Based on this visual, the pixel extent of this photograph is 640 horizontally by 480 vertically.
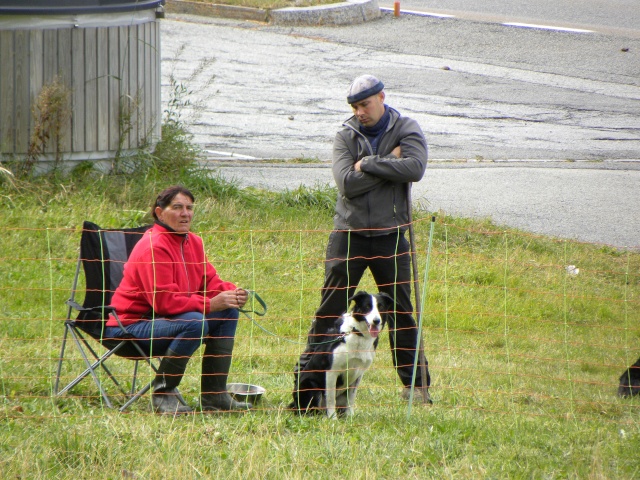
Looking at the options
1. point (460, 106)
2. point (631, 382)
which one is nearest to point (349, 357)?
point (631, 382)

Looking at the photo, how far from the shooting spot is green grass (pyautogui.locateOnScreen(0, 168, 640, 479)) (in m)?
4.48

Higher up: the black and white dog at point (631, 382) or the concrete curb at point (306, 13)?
the concrete curb at point (306, 13)

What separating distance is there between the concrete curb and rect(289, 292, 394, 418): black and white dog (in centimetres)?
1631

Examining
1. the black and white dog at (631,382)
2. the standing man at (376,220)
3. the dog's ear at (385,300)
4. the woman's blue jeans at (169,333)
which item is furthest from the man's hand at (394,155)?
the black and white dog at (631,382)

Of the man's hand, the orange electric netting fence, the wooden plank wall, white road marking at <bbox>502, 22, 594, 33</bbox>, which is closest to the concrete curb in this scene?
white road marking at <bbox>502, 22, 594, 33</bbox>

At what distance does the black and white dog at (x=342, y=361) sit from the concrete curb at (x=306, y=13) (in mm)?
16306

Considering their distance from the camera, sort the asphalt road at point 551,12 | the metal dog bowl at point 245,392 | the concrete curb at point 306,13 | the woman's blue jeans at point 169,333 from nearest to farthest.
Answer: the woman's blue jeans at point 169,333
the metal dog bowl at point 245,392
the asphalt road at point 551,12
the concrete curb at point 306,13

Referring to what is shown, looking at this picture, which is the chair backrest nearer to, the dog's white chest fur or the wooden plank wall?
the dog's white chest fur

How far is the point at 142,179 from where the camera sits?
9656 millimetres

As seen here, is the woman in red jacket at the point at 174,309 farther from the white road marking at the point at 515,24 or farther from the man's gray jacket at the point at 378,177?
the white road marking at the point at 515,24

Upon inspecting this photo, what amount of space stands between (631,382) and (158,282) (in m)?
3.32

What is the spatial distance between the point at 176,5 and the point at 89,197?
46.8 feet

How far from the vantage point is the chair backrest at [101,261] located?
5.62 m

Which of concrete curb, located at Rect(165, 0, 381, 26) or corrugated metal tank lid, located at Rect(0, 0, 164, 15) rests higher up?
concrete curb, located at Rect(165, 0, 381, 26)
